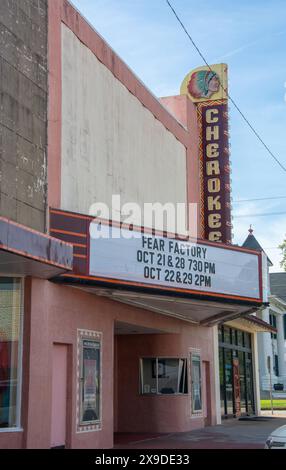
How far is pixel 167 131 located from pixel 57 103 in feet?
24.8

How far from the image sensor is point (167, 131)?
23438 mm

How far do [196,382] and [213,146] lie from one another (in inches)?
340

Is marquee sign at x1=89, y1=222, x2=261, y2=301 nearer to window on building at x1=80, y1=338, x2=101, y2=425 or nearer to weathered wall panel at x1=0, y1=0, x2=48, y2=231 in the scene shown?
weathered wall panel at x1=0, y1=0, x2=48, y2=231

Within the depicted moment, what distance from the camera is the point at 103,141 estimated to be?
18.7 meters

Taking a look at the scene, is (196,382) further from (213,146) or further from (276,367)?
(276,367)

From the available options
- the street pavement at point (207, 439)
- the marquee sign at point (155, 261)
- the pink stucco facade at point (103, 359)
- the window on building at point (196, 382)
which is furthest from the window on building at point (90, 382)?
the window on building at point (196, 382)

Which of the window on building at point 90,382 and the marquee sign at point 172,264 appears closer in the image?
the marquee sign at point 172,264

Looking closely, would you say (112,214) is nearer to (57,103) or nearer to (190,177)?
(57,103)

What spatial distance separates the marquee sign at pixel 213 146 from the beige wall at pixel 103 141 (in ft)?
9.35

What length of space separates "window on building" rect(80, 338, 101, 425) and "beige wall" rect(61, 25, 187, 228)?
3.35 meters

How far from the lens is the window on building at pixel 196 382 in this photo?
23938mm

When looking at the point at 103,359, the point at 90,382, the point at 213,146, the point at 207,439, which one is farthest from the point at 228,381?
the point at 90,382

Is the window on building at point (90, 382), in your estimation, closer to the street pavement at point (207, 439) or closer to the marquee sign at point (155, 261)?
the street pavement at point (207, 439)
